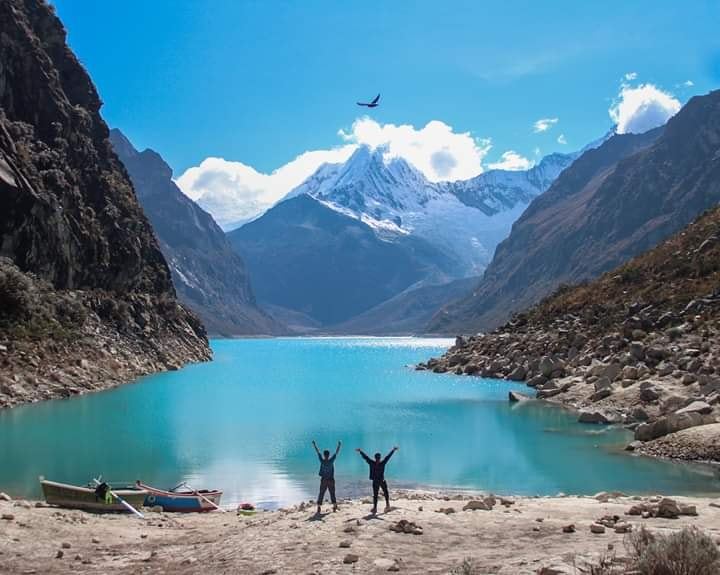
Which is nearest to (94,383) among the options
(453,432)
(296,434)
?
(296,434)

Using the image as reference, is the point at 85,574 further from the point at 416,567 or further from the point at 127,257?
the point at 127,257

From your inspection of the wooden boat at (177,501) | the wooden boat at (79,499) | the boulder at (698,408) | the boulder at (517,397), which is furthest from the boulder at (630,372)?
the wooden boat at (79,499)

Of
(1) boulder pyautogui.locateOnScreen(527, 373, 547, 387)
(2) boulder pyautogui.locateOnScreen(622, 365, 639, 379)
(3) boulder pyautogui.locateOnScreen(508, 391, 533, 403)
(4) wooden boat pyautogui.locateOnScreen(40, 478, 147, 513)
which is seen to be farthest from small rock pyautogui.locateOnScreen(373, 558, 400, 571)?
(1) boulder pyautogui.locateOnScreen(527, 373, 547, 387)

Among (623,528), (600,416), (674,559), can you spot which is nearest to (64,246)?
(600,416)

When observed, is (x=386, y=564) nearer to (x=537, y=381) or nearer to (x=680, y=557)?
(x=680, y=557)

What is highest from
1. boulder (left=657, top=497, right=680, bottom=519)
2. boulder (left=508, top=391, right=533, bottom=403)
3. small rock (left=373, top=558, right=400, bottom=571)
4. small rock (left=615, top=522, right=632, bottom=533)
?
boulder (left=508, top=391, right=533, bottom=403)

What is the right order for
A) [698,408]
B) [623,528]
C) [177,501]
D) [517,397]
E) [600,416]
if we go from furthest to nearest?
[517,397] < [600,416] < [698,408] < [177,501] < [623,528]

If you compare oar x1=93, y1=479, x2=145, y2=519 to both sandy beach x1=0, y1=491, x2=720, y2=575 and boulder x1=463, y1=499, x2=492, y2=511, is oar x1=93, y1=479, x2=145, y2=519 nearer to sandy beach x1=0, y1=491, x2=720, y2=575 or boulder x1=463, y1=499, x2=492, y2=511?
sandy beach x1=0, y1=491, x2=720, y2=575
